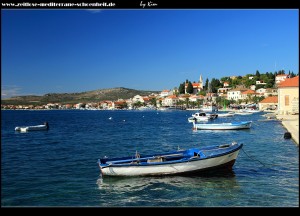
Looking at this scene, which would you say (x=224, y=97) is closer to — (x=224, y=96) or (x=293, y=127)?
(x=224, y=96)

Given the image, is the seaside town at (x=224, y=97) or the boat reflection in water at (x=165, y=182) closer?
the boat reflection in water at (x=165, y=182)

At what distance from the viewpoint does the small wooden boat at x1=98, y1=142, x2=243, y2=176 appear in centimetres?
1291

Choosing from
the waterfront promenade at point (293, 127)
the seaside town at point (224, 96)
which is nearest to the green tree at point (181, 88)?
the seaside town at point (224, 96)

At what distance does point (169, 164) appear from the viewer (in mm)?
12938

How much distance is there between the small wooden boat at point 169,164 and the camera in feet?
42.4

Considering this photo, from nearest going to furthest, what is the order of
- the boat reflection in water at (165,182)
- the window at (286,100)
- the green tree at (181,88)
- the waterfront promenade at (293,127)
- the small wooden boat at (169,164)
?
the boat reflection in water at (165,182)
the small wooden boat at (169,164)
the waterfront promenade at (293,127)
the window at (286,100)
the green tree at (181,88)

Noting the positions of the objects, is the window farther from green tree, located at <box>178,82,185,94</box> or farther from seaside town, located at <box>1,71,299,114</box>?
green tree, located at <box>178,82,185,94</box>

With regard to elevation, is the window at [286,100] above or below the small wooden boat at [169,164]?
above

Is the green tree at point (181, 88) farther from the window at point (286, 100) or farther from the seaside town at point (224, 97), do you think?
the window at point (286, 100)

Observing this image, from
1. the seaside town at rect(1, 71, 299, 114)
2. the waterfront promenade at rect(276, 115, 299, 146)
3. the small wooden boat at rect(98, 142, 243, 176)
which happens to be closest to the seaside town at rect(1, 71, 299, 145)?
the seaside town at rect(1, 71, 299, 114)

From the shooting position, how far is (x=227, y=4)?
3906 mm
